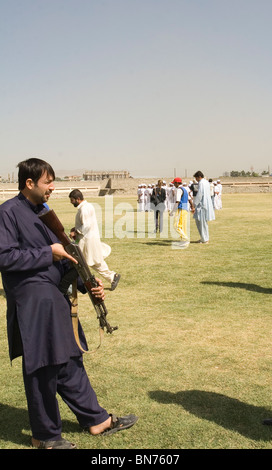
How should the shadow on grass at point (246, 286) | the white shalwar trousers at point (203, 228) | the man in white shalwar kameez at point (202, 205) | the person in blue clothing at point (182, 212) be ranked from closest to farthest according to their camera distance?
the shadow on grass at point (246, 286)
the person in blue clothing at point (182, 212)
the man in white shalwar kameez at point (202, 205)
the white shalwar trousers at point (203, 228)

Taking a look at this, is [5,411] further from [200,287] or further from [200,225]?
[200,225]

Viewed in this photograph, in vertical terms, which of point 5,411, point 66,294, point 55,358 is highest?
point 66,294

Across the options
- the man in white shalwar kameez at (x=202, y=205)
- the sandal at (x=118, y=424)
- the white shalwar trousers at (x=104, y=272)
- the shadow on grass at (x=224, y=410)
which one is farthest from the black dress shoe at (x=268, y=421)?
the man in white shalwar kameez at (x=202, y=205)

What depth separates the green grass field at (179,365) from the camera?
11.9 ft

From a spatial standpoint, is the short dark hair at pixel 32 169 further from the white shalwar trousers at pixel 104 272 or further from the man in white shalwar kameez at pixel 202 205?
the man in white shalwar kameez at pixel 202 205

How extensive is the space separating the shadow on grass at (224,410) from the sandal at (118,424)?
50cm

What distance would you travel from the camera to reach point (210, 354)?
5.25m

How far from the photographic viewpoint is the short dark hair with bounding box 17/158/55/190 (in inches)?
128

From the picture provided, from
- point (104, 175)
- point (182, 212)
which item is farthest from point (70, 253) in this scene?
point (104, 175)

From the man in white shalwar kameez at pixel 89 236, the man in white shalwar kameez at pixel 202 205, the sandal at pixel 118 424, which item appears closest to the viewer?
the sandal at pixel 118 424

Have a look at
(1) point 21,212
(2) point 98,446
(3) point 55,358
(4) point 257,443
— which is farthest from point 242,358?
(1) point 21,212

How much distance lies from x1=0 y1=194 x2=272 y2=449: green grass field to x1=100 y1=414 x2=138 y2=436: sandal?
4cm

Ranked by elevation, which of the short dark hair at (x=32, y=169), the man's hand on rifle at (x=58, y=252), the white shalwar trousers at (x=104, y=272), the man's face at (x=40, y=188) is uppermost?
the short dark hair at (x=32, y=169)
